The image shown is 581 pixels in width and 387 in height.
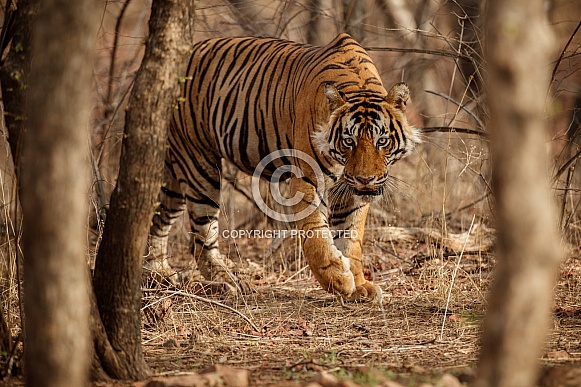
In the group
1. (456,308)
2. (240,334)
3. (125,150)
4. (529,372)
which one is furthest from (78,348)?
(456,308)

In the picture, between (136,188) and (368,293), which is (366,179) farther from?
(136,188)

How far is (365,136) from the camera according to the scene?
5.70 metres

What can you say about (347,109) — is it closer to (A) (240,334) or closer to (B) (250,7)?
(A) (240,334)

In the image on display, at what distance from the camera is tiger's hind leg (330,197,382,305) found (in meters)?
6.23

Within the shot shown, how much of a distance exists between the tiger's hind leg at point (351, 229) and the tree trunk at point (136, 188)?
2587mm

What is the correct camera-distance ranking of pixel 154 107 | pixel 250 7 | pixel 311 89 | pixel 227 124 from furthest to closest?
pixel 250 7 < pixel 227 124 < pixel 311 89 < pixel 154 107

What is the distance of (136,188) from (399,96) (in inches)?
104

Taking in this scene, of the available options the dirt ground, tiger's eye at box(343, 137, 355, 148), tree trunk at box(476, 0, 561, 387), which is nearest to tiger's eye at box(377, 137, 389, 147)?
tiger's eye at box(343, 137, 355, 148)

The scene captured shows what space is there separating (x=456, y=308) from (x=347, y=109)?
1.49m

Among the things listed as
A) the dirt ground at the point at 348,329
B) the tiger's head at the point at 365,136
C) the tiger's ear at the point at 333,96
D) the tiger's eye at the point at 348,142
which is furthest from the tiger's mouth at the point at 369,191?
the dirt ground at the point at 348,329

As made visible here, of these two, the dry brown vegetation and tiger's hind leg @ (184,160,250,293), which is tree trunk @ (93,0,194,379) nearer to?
the dry brown vegetation

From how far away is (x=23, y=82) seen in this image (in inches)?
152

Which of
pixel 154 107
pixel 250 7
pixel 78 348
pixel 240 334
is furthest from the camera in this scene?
pixel 250 7

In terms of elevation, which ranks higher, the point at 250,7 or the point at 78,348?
the point at 250,7
